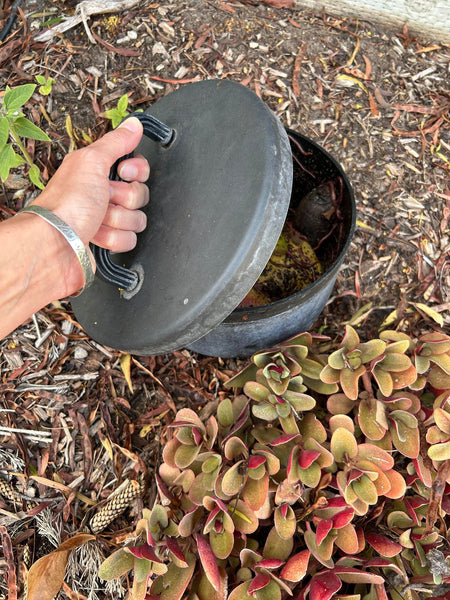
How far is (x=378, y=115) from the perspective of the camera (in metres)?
2.02

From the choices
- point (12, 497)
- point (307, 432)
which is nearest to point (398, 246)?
point (307, 432)

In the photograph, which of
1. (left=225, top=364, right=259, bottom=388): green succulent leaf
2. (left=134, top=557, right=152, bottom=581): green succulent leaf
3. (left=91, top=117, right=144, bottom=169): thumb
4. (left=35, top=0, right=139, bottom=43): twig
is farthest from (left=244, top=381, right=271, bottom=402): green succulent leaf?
(left=35, top=0, right=139, bottom=43): twig

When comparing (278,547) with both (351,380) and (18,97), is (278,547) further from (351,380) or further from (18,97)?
(18,97)

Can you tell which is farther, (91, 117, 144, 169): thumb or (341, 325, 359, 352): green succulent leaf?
(341, 325, 359, 352): green succulent leaf

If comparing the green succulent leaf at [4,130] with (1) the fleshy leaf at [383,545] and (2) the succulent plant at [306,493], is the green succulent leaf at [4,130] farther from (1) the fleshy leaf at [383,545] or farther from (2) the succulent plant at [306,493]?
(1) the fleshy leaf at [383,545]

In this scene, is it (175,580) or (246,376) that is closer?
(175,580)

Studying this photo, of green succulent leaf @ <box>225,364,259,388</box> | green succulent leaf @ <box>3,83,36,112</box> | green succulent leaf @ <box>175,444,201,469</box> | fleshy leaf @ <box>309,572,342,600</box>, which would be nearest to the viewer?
fleshy leaf @ <box>309,572,342,600</box>

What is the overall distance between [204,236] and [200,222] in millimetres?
49

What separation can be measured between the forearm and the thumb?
0.25 m

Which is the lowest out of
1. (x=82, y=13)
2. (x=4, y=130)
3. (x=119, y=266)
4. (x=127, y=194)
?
(x=119, y=266)

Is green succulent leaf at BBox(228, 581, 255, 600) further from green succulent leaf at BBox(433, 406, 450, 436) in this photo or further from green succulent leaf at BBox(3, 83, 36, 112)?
green succulent leaf at BBox(3, 83, 36, 112)

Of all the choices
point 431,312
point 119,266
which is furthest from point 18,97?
point 431,312

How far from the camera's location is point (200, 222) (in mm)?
1150

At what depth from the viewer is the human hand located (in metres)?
1.21
